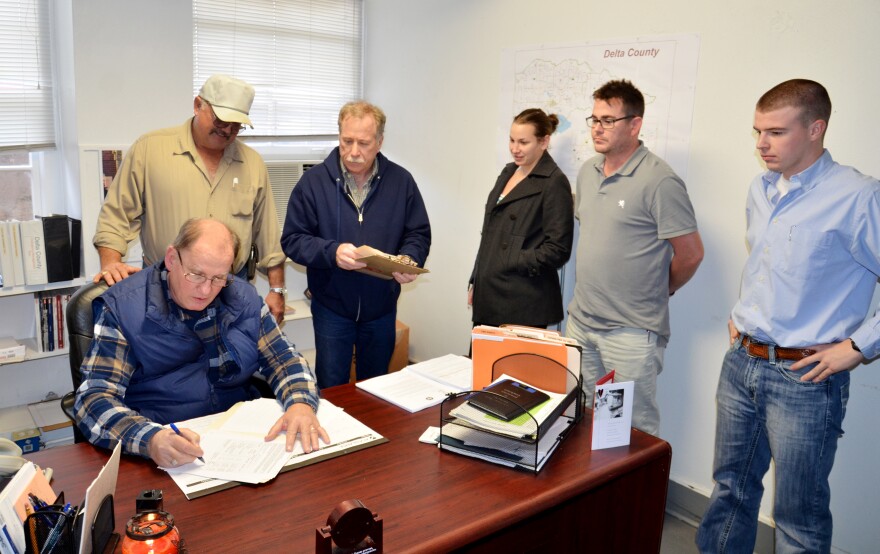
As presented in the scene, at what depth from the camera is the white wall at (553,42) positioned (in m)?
2.54

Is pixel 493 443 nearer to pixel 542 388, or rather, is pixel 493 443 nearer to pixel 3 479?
pixel 542 388

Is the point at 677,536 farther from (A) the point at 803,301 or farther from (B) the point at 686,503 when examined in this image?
(A) the point at 803,301

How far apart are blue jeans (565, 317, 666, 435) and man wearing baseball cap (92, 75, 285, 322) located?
1.29m

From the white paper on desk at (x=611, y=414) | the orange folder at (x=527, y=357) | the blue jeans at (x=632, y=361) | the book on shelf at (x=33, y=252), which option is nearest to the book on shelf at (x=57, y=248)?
the book on shelf at (x=33, y=252)

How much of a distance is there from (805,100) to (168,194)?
7.50 feet

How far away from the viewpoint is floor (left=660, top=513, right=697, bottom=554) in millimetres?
2834

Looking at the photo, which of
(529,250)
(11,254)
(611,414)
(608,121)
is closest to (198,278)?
(611,414)

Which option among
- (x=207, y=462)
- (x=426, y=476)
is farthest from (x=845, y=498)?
(x=207, y=462)

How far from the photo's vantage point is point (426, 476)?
1658 millimetres

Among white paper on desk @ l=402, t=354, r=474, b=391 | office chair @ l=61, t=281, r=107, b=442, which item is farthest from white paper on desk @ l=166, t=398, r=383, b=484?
office chair @ l=61, t=281, r=107, b=442

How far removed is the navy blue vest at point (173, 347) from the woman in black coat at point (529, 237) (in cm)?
128

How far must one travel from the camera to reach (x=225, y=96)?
267 centimetres

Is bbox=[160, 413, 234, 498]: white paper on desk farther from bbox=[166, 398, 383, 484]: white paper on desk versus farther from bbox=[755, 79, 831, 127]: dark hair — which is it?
bbox=[755, 79, 831, 127]: dark hair

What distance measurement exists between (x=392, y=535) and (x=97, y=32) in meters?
3.15
